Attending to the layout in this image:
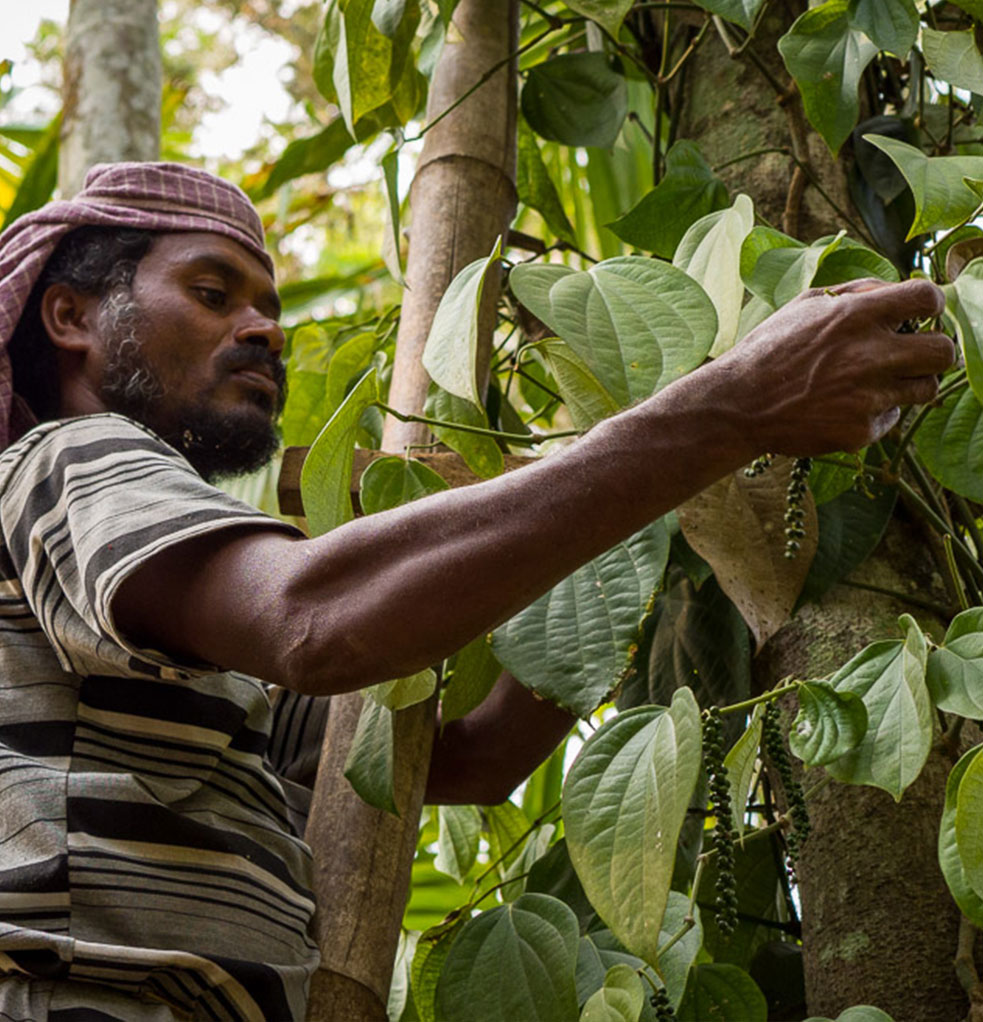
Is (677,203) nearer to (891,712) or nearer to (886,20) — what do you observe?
(886,20)

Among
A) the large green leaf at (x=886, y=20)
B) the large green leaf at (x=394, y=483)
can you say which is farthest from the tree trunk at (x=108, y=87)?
the large green leaf at (x=886, y=20)

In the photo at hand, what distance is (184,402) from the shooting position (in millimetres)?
1395

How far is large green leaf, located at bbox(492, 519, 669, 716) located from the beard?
18.6 inches

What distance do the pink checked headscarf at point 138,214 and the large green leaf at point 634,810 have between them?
0.77 metres

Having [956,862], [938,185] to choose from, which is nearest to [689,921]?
[956,862]

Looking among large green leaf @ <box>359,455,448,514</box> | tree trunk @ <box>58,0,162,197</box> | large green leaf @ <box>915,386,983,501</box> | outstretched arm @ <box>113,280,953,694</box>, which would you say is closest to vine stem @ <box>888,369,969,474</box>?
large green leaf @ <box>915,386,983,501</box>

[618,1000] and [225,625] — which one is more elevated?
[225,625]

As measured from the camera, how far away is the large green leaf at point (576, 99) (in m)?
1.49

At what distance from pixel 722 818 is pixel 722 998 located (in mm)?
192

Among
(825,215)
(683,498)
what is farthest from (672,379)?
(825,215)

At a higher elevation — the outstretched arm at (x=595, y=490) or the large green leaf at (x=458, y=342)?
the large green leaf at (x=458, y=342)

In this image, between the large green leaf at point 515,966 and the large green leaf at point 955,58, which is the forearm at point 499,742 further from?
the large green leaf at point 955,58

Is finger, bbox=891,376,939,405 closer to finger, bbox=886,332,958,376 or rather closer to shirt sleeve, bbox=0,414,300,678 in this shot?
finger, bbox=886,332,958,376

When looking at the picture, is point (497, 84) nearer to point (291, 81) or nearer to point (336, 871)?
point (336, 871)
